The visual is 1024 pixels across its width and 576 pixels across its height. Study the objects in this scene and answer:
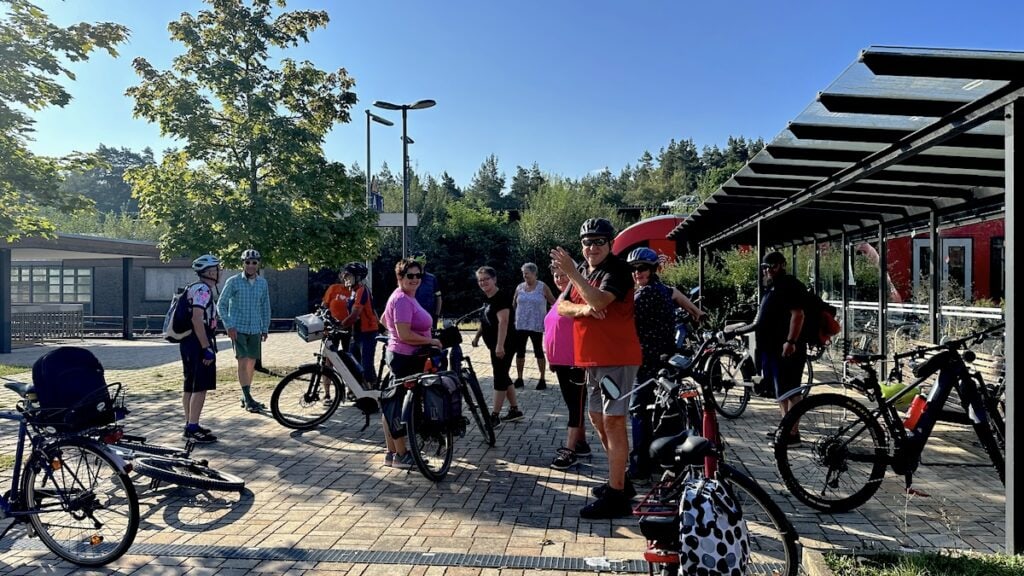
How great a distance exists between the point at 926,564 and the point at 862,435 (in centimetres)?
144

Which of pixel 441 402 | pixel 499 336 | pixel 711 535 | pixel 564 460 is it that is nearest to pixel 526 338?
pixel 499 336

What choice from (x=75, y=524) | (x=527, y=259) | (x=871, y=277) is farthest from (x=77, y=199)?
(x=527, y=259)

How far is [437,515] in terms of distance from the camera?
4.59m

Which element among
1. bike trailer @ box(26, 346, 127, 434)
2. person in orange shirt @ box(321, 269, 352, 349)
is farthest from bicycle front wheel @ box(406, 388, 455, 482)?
person in orange shirt @ box(321, 269, 352, 349)

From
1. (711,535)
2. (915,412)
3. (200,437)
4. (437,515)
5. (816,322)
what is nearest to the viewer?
(711,535)

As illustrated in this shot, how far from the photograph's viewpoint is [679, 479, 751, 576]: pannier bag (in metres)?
2.70

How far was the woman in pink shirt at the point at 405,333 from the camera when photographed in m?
5.64

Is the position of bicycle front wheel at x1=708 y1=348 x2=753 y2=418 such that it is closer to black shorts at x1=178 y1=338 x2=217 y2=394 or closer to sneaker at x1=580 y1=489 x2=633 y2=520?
sneaker at x1=580 y1=489 x2=633 y2=520

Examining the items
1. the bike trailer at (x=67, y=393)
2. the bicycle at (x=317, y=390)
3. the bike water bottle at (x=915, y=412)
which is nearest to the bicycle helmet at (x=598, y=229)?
the bike water bottle at (x=915, y=412)

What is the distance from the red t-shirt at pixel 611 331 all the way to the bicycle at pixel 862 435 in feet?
4.29

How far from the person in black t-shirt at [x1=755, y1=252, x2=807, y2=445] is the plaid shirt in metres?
5.29

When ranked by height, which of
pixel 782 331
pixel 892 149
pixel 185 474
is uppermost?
pixel 892 149

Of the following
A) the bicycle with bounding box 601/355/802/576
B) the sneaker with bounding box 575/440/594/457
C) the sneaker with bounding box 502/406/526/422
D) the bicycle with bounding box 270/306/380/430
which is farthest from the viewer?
the sneaker with bounding box 502/406/526/422

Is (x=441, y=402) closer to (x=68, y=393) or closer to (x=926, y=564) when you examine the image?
(x=68, y=393)
